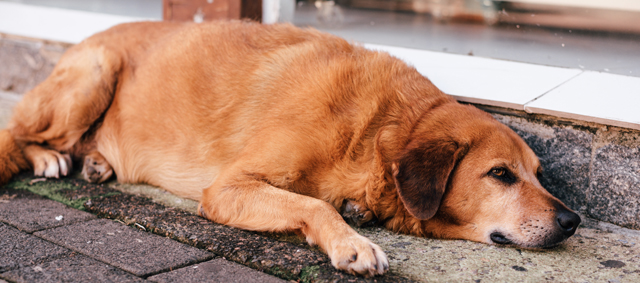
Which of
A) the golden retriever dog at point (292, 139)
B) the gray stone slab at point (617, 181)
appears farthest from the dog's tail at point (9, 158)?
the gray stone slab at point (617, 181)

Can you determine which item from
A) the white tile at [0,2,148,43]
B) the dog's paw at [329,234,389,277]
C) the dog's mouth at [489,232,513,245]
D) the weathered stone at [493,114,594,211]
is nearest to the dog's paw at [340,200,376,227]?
the dog's paw at [329,234,389,277]

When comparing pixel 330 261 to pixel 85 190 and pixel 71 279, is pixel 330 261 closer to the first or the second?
pixel 71 279

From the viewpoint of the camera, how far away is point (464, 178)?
2658mm

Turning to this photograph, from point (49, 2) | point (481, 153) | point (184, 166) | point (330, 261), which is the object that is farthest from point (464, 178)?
point (49, 2)

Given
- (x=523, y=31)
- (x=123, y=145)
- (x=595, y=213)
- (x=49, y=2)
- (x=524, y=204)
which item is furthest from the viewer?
(x=49, y=2)

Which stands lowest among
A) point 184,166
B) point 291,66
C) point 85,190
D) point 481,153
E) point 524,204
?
point 85,190

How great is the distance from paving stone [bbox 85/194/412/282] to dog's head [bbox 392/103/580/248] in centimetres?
53

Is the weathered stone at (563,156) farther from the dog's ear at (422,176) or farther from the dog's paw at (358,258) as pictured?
the dog's paw at (358,258)

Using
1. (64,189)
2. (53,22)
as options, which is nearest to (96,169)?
(64,189)

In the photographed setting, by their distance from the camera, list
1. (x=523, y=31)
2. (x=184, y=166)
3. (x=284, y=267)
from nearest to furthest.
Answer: (x=284, y=267) → (x=184, y=166) → (x=523, y=31)

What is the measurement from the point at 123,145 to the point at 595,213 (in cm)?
290

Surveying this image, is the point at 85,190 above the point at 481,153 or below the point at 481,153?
below

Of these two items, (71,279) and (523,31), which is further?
(523,31)

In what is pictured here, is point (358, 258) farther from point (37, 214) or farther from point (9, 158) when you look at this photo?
point (9, 158)
